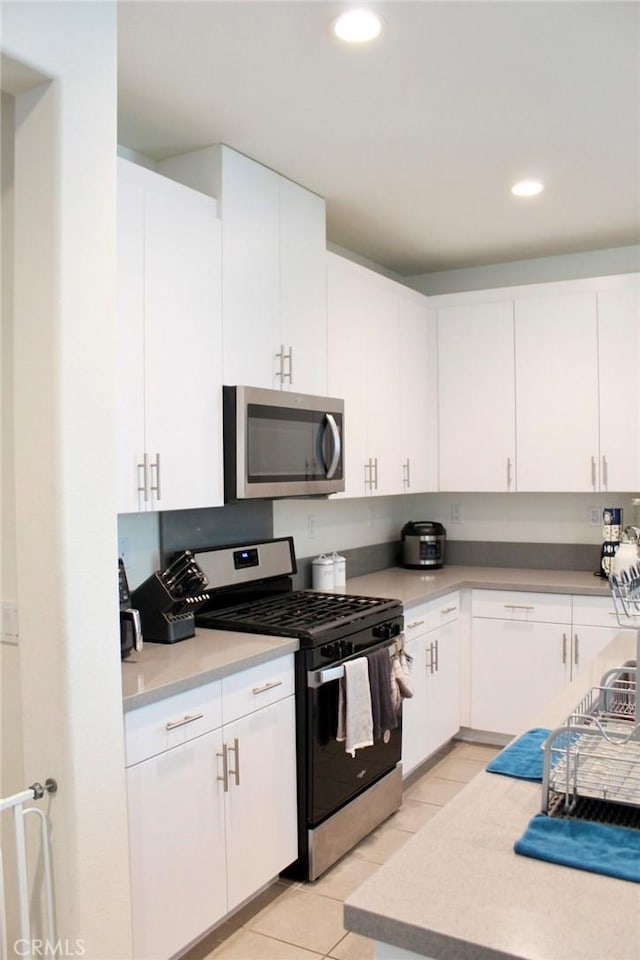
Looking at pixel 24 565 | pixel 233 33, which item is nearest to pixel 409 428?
pixel 233 33

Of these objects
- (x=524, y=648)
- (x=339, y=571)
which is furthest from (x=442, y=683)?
(x=339, y=571)

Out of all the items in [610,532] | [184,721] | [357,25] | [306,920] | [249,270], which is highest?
[357,25]

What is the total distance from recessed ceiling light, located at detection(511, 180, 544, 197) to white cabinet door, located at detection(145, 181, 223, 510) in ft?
4.56

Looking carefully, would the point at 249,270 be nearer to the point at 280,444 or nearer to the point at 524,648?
the point at 280,444

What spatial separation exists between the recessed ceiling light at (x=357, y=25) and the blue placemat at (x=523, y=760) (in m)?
1.85

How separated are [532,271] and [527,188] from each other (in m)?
1.30

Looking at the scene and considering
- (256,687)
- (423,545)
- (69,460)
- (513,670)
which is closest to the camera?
(69,460)

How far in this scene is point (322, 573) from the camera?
3.83m

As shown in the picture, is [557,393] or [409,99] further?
[557,393]

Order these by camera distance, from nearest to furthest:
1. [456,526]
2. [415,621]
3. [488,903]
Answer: [488,903]
[415,621]
[456,526]

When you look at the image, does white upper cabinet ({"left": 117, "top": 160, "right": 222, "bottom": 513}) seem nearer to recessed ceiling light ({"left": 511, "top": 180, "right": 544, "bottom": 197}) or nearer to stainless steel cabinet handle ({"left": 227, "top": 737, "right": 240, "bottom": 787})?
stainless steel cabinet handle ({"left": 227, "top": 737, "right": 240, "bottom": 787})

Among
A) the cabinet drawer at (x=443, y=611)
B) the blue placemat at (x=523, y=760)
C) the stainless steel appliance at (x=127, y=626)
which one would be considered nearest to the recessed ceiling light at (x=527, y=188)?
the cabinet drawer at (x=443, y=611)

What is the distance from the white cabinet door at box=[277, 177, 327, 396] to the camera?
10.5ft

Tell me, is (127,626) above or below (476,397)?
below
